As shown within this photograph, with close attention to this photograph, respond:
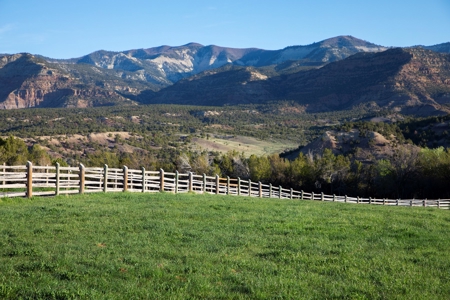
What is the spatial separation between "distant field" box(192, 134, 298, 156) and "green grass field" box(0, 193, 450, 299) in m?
88.1

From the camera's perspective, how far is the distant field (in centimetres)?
10569

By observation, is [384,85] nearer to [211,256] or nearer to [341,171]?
Result: [341,171]

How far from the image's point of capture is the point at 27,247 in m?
9.44

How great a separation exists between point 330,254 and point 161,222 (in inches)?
176

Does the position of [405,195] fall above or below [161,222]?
below

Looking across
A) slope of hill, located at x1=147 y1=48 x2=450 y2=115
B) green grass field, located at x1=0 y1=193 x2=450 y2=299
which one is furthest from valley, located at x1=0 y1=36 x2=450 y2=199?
green grass field, located at x1=0 y1=193 x2=450 y2=299

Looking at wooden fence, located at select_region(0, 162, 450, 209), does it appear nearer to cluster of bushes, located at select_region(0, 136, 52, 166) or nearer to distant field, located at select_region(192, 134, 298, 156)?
cluster of bushes, located at select_region(0, 136, 52, 166)

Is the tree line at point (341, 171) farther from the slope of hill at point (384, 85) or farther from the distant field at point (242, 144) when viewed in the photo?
the slope of hill at point (384, 85)

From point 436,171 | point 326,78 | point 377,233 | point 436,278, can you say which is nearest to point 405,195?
point 436,171

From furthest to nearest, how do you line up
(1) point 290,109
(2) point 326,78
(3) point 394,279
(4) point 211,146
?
(2) point 326,78 → (1) point 290,109 → (4) point 211,146 → (3) point 394,279

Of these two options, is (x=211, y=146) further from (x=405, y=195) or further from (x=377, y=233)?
(x=377, y=233)

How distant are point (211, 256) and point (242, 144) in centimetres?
10637

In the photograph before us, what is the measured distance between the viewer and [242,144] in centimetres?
11562

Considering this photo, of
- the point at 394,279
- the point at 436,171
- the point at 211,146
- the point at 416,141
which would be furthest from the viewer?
the point at 211,146
